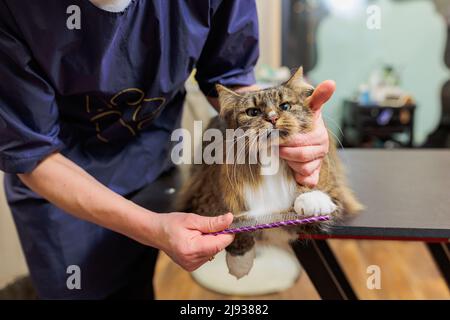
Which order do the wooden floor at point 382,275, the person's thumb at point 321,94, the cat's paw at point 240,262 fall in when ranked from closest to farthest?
the person's thumb at point 321,94 < the cat's paw at point 240,262 < the wooden floor at point 382,275

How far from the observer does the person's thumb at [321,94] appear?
0.54m

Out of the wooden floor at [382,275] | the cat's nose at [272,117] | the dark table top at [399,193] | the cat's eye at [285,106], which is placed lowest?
the wooden floor at [382,275]

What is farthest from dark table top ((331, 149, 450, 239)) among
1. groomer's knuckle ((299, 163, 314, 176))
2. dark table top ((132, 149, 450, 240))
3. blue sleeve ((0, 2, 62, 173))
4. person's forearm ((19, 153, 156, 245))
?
blue sleeve ((0, 2, 62, 173))

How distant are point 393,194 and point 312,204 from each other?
281 millimetres

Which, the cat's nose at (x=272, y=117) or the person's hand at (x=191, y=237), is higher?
the cat's nose at (x=272, y=117)

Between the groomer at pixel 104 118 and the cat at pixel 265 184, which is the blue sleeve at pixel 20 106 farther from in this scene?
the cat at pixel 265 184

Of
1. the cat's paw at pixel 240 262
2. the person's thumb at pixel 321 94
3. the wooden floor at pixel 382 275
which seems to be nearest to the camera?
the person's thumb at pixel 321 94

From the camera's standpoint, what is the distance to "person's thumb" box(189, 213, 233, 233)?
56 centimetres

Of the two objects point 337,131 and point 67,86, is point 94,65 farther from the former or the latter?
point 337,131

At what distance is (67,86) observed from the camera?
0.66 metres

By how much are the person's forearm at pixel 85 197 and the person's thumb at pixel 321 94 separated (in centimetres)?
30

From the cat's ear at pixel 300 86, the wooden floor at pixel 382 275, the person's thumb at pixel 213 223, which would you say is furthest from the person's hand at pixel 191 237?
the wooden floor at pixel 382 275

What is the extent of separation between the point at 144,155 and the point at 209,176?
20 centimetres

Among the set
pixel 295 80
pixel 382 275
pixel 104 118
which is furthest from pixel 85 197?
pixel 382 275
